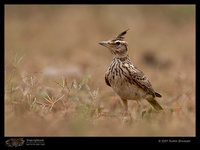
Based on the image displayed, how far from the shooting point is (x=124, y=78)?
10.1 metres

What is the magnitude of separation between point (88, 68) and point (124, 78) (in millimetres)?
4570

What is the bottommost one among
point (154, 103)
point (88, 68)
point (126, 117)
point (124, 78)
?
point (126, 117)

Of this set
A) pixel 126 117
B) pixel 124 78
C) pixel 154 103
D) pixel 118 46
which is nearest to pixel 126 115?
pixel 126 117

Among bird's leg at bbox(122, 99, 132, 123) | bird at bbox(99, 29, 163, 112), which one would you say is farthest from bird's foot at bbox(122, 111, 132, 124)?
bird at bbox(99, 29, 163, 112)

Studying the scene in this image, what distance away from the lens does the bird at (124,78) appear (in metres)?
10.1

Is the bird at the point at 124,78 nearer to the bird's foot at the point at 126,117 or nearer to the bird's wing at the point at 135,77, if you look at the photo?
the bird's wing at the point at 135,77

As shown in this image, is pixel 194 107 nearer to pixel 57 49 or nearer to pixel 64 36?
pixel 57 49

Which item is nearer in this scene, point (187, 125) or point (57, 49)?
point (187, 125)

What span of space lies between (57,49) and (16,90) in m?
8.31

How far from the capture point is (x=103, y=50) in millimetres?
18844

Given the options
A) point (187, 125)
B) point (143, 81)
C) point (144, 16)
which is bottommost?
point (187, 125)

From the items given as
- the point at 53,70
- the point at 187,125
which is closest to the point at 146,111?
the point at 187,125
